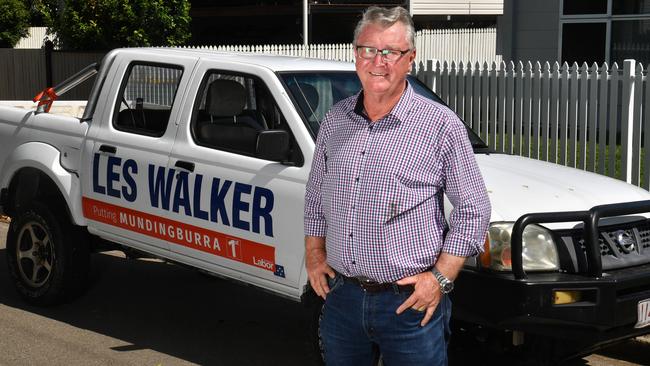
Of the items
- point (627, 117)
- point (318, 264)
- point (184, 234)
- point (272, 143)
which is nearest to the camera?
point (318, 264)

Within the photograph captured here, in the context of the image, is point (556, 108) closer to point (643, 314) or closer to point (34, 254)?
point (34, 254)

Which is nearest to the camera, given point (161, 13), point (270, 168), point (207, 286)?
point (270, 168)

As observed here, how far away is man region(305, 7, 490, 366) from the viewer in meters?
3.39

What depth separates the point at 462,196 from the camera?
3.38 m

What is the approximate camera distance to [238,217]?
5.83 metres

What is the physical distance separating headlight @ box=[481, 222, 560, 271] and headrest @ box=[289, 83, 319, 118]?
1434 mm

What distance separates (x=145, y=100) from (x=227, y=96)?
1.05 m

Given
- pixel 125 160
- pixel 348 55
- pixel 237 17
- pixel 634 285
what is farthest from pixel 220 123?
pixel 237 17

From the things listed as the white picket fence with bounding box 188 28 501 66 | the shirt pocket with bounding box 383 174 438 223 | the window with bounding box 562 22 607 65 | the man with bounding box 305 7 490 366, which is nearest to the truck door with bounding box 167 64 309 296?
the man with bounding box 305 7 490 366

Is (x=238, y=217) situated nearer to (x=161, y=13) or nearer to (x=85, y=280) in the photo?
(x=85, y=280)

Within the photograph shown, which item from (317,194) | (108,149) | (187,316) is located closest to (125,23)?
(187,316)

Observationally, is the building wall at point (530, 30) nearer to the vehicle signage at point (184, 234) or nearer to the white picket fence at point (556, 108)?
the white picket fence at point (556, 108)

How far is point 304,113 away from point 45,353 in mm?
2187

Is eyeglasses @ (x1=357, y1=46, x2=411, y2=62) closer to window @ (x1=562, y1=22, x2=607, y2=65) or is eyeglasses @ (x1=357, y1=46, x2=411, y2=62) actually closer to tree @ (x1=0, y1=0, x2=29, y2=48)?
window @ (x1=562, y1=22, x2=607, y2=65)
